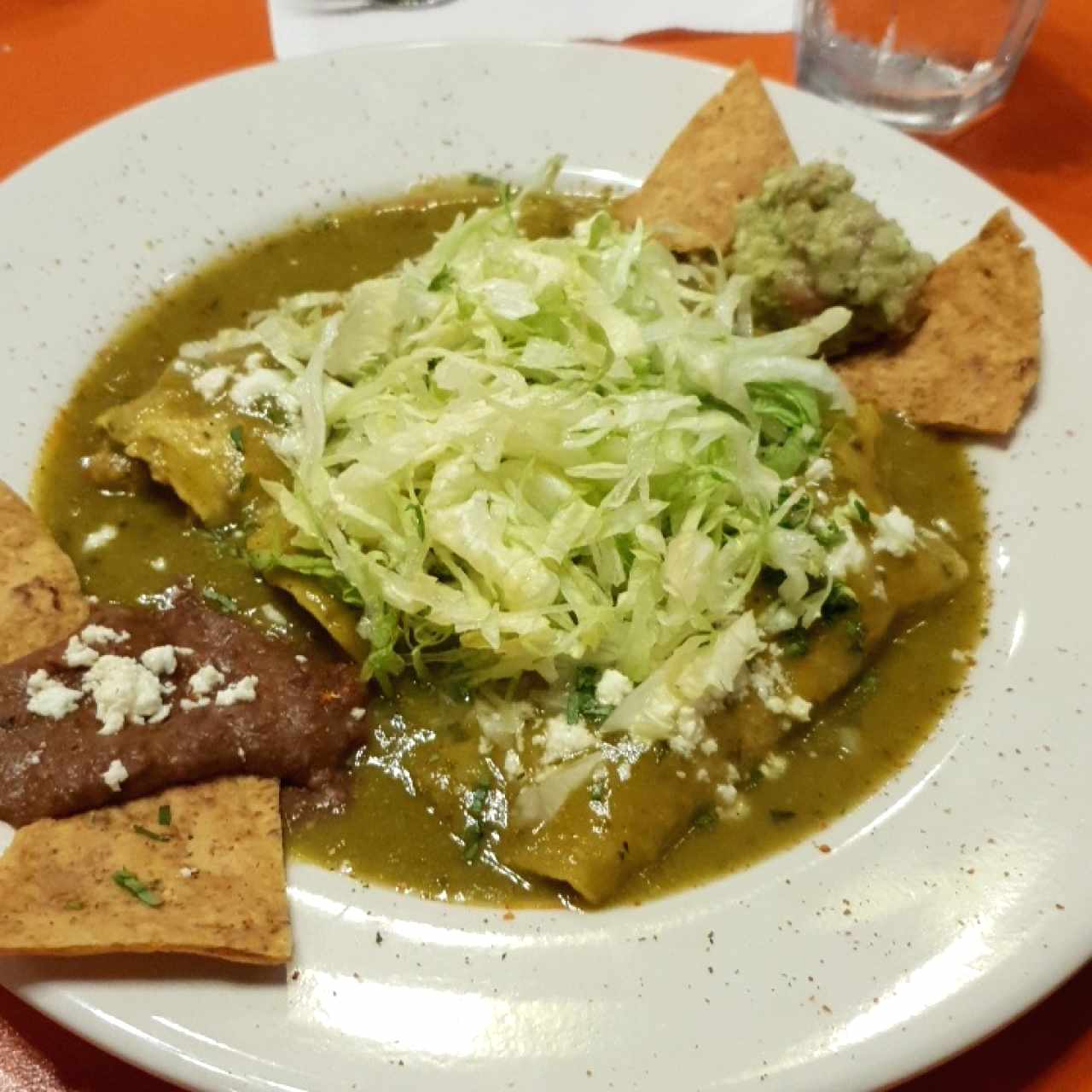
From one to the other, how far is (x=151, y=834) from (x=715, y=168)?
239 centimetres

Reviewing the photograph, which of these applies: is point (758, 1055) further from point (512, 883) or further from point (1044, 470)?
point (1044, 470)

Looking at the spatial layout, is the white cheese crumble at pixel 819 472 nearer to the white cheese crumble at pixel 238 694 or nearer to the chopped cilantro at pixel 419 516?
the chopped cilantro at pixel 419 516

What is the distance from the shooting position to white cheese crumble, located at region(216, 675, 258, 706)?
2246 millimetres

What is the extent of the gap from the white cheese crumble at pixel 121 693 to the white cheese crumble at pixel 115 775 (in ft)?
0.25

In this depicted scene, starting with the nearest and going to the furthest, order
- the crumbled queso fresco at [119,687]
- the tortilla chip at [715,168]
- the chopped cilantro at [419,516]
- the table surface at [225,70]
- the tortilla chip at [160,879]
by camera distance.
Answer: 1. the tortilla chip at [160,879]
2. the crumbled queso fresco at [119,687]
3. the chopped cilantro at [419,516]
4. the tortilla chip at [715,168]
5. the table surface at [225,70]

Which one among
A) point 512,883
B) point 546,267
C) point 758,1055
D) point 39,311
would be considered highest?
point 546,267

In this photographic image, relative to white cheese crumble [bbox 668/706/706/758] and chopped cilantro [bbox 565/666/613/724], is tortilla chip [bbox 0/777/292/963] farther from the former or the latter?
white cheese crumble [bbox 668/706/706/758]

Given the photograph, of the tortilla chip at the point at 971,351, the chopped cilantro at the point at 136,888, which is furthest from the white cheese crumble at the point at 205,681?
the tortilla chip at the point at 971,351

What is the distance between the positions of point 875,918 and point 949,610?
2.91 feet

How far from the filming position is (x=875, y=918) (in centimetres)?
207

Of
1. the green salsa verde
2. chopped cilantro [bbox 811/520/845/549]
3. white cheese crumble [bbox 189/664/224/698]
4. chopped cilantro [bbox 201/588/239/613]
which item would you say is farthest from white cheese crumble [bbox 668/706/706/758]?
chopped cilantro [bbox 201/588/239/613]

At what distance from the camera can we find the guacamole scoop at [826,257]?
9.47ft

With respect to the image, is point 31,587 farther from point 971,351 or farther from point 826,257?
point 971,351

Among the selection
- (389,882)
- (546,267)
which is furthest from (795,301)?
(389,882)
